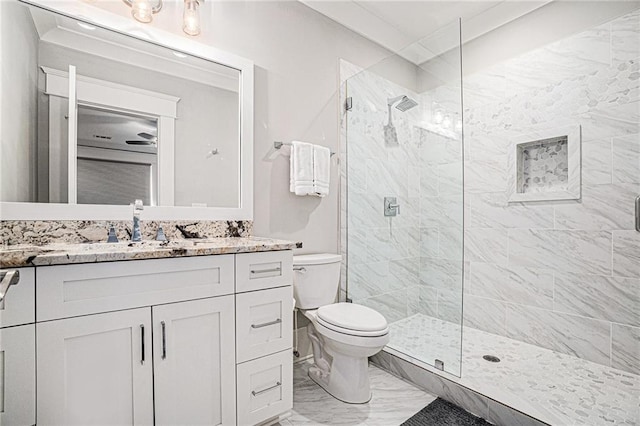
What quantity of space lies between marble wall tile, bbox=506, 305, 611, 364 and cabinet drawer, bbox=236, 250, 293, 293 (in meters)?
1.90

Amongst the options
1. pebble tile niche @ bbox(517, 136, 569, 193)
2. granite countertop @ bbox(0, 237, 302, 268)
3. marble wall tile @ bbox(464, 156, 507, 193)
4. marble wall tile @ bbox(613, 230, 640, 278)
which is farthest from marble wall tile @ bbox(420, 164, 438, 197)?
granite countertop @ bbox(0, 237, 302, 268)

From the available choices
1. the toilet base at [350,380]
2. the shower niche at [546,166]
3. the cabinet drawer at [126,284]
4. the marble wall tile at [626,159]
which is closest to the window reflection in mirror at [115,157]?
the cabinet drawer at [126,284]

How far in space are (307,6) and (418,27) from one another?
0.94m

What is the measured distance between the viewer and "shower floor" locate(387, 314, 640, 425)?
5.00 ft

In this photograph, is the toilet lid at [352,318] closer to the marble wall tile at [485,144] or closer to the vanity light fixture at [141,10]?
the marble wall tile at [485,144]

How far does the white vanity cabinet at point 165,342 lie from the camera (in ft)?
3.29

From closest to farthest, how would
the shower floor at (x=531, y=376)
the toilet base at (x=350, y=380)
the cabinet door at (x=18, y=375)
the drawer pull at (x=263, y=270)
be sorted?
the cabinet door at (x=18, y=375) < the drawer pull at (x=263, y=270) < the shower floor at (x=531, y=376) < the toilet base at (x=350, y=380)

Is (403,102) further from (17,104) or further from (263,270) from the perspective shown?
(17,104)

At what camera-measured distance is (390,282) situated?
2484mm

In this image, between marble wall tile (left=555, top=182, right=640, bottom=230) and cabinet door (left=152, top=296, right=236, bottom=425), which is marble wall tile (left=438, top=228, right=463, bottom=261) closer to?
marble wall tile (left=555, top=182, right=640, bottom=230)

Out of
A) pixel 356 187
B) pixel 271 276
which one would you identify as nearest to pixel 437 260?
pixel 356 187

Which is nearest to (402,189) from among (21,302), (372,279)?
(372,279)

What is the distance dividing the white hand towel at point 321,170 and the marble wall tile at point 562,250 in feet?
4.93

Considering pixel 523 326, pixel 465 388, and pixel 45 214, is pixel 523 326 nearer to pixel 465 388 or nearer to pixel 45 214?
pixel 465 388
